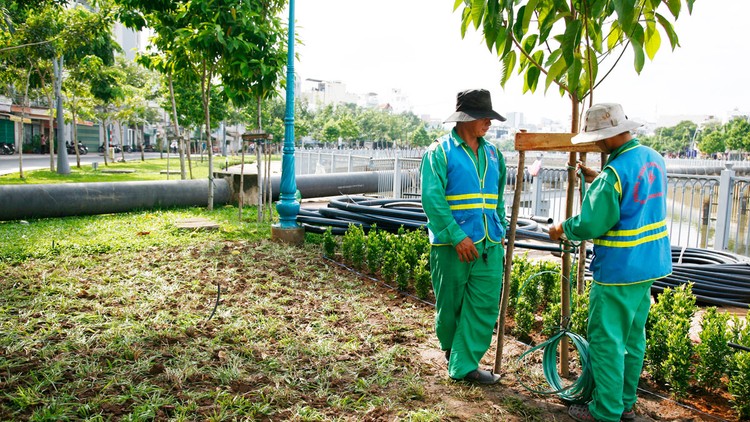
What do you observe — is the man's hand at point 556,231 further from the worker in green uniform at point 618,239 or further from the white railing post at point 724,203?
the white railing post at point 724,203

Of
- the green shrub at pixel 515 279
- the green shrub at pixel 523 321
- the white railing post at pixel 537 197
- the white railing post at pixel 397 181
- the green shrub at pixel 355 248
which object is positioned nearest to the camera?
the green shrub at pixel 523 321

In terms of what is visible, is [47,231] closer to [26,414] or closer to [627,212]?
[26,414]

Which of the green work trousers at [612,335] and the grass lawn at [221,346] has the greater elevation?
the green work trousers at [612,335]

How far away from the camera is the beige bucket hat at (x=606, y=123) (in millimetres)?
2869

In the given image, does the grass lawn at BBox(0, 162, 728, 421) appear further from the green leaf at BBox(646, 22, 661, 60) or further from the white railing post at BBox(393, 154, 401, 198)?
the white railing post at BBox(393, 154, 401, 198)

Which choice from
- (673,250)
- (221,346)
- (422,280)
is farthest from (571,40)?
(673,250)

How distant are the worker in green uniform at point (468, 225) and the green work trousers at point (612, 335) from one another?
69 cm

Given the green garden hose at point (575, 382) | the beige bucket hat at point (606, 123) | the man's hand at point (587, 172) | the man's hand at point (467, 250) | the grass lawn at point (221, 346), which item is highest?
the beige bucket hat at point (606, 123)

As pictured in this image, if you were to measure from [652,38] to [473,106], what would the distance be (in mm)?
1063

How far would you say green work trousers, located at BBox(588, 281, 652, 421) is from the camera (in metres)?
2.88

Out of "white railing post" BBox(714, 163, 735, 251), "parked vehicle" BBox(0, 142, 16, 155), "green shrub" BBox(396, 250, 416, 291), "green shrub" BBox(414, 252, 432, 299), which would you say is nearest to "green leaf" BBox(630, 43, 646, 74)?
"green shrub" BBox(414, 252, 432, 299)

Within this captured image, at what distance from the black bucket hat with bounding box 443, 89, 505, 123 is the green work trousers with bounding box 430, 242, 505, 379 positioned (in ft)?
2.57

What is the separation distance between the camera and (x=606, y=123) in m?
2.91

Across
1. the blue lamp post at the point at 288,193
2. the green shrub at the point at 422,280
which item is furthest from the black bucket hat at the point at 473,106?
the blue lamp post at the point at 288,193
